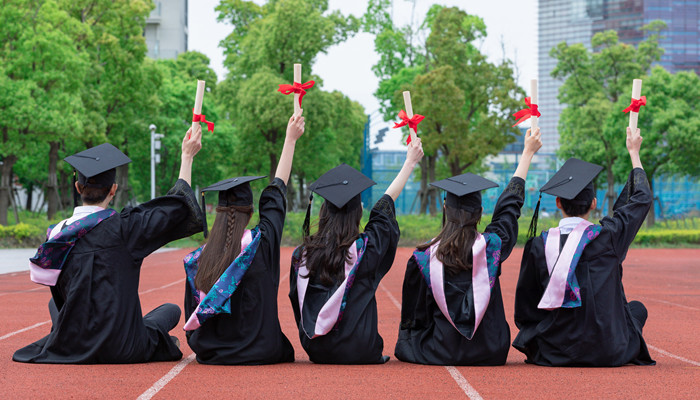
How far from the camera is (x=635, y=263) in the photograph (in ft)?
69.7

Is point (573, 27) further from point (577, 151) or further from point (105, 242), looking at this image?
point (105, 242)

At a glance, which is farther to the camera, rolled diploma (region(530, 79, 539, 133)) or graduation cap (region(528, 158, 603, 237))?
graduation cap (region(528, 158, 603, 237))

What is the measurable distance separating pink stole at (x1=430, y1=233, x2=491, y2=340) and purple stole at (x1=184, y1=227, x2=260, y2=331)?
4.37 ft

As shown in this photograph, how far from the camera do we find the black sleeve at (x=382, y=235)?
19.2ft

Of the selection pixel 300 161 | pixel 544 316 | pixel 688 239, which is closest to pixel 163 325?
pixel 544 316

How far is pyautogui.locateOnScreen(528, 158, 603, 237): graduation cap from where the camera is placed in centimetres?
586

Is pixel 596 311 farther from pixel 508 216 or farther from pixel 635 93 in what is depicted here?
pixel 635 93

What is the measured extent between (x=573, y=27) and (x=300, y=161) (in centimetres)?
12417

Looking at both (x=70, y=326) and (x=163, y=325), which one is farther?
(x=163, y=325)

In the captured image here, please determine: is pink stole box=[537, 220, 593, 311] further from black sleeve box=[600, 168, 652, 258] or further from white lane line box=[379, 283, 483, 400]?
white lane line box=[379, 283, 483, 400]

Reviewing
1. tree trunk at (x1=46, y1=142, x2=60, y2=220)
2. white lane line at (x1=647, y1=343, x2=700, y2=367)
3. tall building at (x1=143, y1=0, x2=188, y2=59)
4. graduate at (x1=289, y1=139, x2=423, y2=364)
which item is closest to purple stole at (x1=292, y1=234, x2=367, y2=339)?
graduate at (x1=289, y1=139, x2=423, y2=364)

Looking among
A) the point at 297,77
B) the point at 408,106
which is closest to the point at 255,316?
the point at 297,77

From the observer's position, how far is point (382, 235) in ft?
19.2

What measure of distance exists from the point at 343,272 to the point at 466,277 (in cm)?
90
